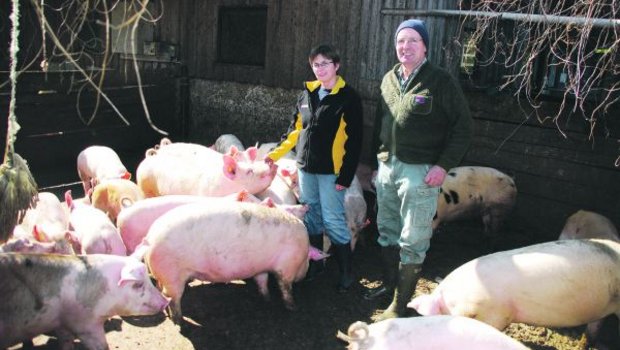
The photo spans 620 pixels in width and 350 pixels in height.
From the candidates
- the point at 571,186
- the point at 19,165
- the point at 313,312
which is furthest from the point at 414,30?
the point at 571,186

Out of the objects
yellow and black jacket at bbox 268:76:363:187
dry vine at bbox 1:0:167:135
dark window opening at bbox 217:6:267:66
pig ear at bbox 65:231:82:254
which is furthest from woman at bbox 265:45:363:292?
dark window opening at bbox 217:6:267:66

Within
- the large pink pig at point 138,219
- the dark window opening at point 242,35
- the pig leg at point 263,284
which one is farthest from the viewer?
the dark window opening at point 242,35

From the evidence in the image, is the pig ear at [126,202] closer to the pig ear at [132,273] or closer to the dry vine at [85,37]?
the dry vine at [85,37]

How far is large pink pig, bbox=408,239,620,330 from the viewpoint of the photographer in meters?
3.53

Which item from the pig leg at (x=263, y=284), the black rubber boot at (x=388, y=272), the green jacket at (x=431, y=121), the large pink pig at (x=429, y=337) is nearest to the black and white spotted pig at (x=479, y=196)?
the black rubber boot at (x=388, y=272)

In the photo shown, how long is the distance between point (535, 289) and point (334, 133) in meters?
1.90

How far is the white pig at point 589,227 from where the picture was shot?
487cm

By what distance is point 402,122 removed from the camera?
3.97 m

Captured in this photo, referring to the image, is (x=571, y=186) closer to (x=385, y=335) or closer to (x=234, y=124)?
(x=385, y=335)

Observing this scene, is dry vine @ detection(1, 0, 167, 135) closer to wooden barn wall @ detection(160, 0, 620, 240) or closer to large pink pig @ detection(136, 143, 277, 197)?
large pink pig @ detection(136, 143, 277, 197)

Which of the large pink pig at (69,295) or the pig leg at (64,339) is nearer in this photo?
the large pink pig at (69,295)

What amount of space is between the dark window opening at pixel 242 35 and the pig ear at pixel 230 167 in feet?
13.6

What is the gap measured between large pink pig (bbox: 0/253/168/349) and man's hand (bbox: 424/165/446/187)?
6.58 ft

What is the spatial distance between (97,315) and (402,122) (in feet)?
7.95
